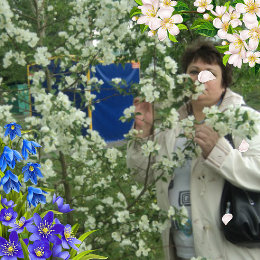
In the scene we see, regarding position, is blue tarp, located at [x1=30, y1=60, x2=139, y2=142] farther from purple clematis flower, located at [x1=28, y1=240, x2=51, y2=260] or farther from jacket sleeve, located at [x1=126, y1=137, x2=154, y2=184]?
purple clematis flower, located at [x1=28, y1=240, x2=51, y2=260]

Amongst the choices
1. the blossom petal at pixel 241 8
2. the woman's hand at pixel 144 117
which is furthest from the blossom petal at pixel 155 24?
the woman's hand at pixel 144 117

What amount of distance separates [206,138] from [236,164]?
0.19 meters

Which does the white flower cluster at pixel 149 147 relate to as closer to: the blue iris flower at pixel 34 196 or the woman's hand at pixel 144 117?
the woman's hand at pixel 144 117

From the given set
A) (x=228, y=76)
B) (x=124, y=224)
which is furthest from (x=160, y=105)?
(x=124, y=224)

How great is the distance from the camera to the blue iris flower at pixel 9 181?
3.20ft

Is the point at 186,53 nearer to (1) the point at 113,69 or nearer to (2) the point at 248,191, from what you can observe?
(2) the point at 248,191

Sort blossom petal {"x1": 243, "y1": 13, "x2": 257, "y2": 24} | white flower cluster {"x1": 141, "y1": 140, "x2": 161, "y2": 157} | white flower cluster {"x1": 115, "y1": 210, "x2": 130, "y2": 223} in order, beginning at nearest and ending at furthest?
blossom petal {"x1": 243, "y1": 13, "x2": 257, "y2": 24} < white flower cluster {"x1": 141, "y1": 140, "x2": 161, "y2": 157} < white flower cluster {"x1": 115, "y1": 210, "x2": 130, "y2": 223}

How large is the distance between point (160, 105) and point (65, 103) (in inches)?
24.2

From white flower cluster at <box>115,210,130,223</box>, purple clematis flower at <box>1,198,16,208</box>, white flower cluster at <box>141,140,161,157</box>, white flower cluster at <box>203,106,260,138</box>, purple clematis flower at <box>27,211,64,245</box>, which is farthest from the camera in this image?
white flower cluster at <box>115,210,130,223</box>

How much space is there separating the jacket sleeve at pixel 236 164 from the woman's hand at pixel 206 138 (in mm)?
26


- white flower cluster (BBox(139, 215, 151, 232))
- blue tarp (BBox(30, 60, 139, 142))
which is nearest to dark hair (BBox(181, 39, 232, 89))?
white flower cluster (BBox(139, 215, 151, 232))

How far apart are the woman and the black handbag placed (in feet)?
0.16

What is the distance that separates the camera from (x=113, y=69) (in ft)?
30.1

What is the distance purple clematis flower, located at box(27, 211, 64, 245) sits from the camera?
937mm
